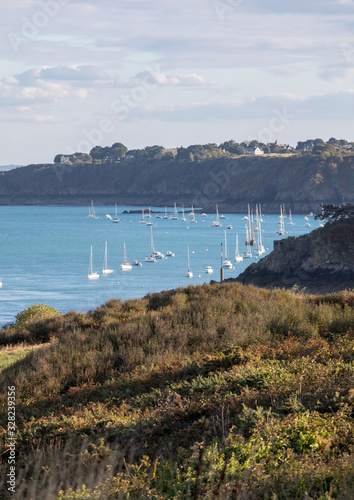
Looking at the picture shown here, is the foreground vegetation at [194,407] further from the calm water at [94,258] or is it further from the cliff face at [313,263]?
the cliff face at [313,263]

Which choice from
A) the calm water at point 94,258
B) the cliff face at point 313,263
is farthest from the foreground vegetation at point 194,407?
the cliff face at point 313,263

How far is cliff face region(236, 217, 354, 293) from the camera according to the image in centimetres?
5262

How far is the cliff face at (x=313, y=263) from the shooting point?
2072 inches

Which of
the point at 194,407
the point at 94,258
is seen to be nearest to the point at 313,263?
the point at 94,258

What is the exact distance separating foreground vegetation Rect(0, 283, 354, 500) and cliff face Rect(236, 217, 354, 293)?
133 feet

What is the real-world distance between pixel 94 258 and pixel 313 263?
4613 cm

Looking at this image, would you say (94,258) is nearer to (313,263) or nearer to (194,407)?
(313,263)

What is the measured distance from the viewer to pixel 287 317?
37.3ft

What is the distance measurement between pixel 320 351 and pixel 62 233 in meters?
131

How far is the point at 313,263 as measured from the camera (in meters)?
55.0

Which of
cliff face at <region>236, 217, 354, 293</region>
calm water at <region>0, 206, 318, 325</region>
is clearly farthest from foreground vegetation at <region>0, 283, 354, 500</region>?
cliff face at <region>236, 217, 354, 293</region>

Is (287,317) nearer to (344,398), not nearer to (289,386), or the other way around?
(289,386)

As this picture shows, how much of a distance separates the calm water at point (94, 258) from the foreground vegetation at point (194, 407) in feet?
126

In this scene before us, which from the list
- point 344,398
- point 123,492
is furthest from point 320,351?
point 123,492
